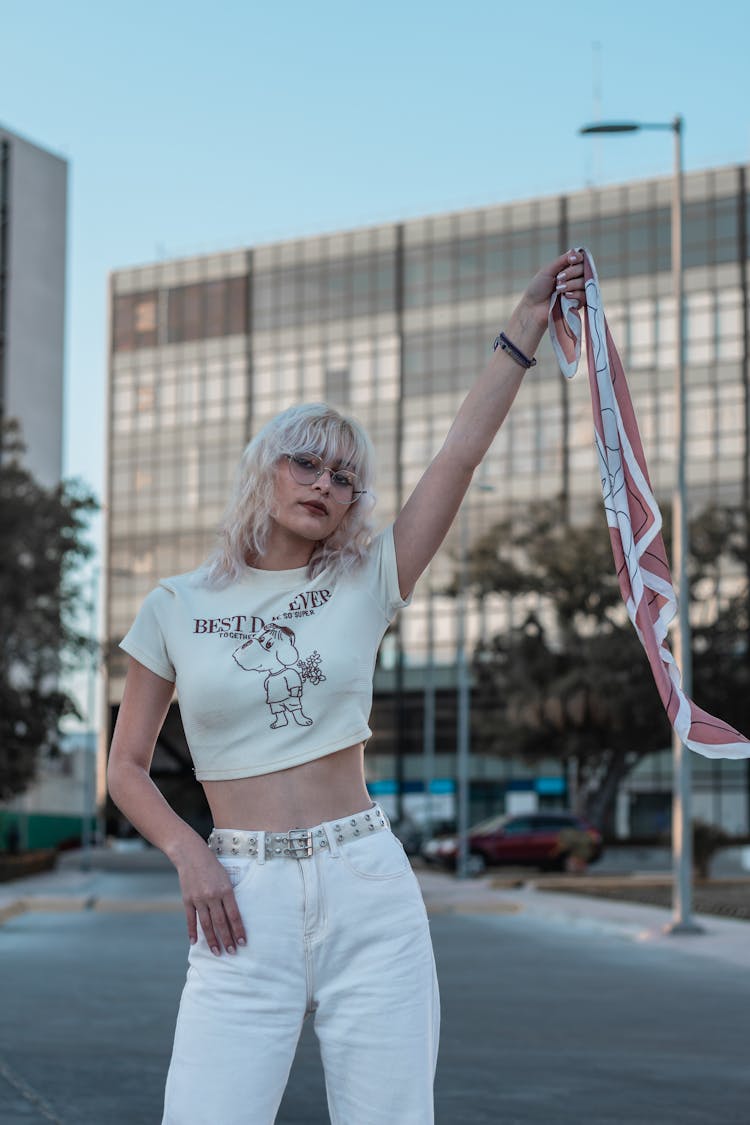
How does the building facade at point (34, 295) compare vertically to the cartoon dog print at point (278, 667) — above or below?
above

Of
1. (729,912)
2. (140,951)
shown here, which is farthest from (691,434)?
(140,951)

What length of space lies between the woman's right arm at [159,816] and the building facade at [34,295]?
284 ft


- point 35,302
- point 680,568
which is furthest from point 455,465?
point 35,302

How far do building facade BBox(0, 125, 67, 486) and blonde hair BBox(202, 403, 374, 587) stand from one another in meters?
86.3

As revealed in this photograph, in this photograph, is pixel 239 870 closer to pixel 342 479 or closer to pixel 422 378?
pixel 342 479

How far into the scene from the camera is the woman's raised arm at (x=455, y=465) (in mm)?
3619

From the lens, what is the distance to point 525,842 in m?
48.0

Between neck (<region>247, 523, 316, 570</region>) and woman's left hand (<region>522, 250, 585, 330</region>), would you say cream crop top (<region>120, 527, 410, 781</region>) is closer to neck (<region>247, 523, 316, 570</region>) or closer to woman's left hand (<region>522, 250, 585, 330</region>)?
neck (<region>247, 523, 316, 570</region>)

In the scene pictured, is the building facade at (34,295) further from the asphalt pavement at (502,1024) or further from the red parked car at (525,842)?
the asphalt pavement at (502,1024)

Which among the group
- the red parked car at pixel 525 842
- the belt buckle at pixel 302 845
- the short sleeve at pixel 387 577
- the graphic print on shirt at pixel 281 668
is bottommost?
the red parked car at pixel 525 842

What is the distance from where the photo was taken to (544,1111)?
8.52 metres

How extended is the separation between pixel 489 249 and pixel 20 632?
149ft

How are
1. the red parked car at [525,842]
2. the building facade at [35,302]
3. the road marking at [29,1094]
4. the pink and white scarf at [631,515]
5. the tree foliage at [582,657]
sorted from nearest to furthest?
the pink and white scarf at [631,515] < the road marking at [29,1094] < the red parked car at [525,842] < the tree foliage at [582,657] < the building facade at [35,302]

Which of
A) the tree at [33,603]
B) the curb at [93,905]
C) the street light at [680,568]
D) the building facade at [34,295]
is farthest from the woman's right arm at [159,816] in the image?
the building facade at [34,295]
